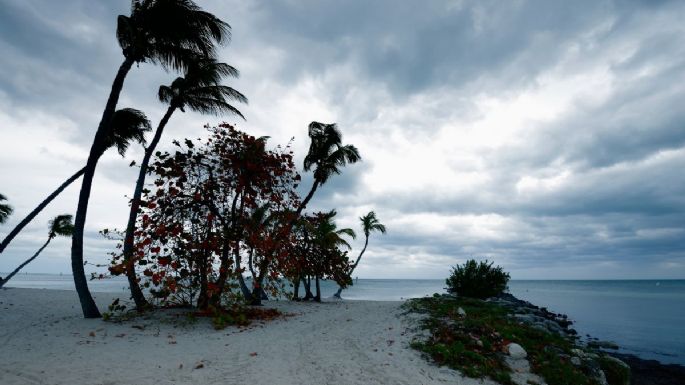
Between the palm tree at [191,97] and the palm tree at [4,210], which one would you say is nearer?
the palm tree at [191,97]

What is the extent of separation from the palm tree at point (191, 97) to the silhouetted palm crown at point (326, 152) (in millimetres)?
6275

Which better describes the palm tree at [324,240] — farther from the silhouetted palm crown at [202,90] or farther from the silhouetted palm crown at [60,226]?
the silhouetted palm crown at [60,226]

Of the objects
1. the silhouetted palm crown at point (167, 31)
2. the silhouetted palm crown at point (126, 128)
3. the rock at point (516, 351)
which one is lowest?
the rock at point (516, 351)

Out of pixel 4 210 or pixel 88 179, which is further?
pixel 4 210

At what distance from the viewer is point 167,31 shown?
12750 millimetres

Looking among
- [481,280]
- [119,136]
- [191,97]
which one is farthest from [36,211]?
[481,280]

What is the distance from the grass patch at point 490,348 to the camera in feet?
27.7

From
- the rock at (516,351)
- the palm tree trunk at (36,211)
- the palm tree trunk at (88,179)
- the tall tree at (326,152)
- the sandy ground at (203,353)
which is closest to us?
the sandy ground at (203,353)

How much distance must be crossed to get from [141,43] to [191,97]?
326 centimetres

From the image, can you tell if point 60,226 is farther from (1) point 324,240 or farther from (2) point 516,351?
(2) point 516,351

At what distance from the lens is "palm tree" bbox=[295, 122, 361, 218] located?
22.1m

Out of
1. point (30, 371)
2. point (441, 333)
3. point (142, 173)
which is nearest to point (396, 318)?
point (441, 333)

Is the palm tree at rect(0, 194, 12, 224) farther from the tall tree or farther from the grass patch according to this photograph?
the grass patch

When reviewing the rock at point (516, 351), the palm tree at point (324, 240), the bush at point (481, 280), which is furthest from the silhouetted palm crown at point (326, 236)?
the rock at point (516, 351)
